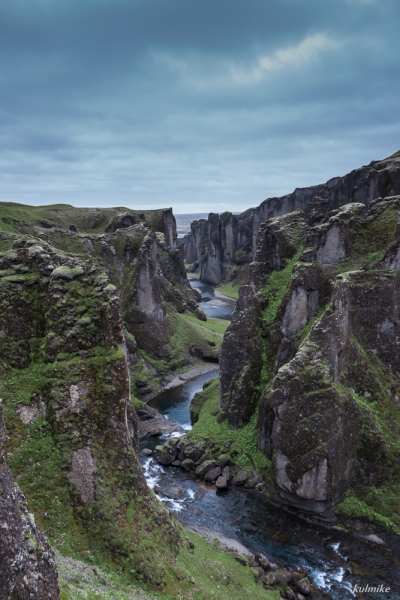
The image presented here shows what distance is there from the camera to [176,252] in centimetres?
12275

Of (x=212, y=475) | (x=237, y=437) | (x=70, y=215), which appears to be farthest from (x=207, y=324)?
(x=212, y=475)

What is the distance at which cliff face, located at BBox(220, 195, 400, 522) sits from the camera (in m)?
35.9

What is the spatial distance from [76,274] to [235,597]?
74.7 feet

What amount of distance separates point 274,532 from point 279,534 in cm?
46

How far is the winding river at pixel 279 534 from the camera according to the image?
29.9 m

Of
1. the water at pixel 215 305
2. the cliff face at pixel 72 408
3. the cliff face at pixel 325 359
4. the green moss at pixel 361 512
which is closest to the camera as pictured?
the cliff face at pixel 72 408

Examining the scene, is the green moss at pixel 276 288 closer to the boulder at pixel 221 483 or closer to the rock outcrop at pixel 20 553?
the boulder at pixel 221 483

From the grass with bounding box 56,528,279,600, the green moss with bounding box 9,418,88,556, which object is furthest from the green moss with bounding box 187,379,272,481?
the green moss with bounding box 9,418,88,556

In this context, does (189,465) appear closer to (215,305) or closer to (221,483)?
(221,483)

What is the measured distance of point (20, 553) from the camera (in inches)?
526

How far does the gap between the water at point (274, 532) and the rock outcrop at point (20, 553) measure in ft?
74.7

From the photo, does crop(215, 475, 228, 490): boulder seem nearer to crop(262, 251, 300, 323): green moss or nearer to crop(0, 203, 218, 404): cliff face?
crop(262, 251, 300, 323): green moss

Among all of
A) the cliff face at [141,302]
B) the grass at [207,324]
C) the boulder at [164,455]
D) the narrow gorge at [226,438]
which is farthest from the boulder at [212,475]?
the grass at [207,324]

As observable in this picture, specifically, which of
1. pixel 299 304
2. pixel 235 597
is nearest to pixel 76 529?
pixel 235 597
